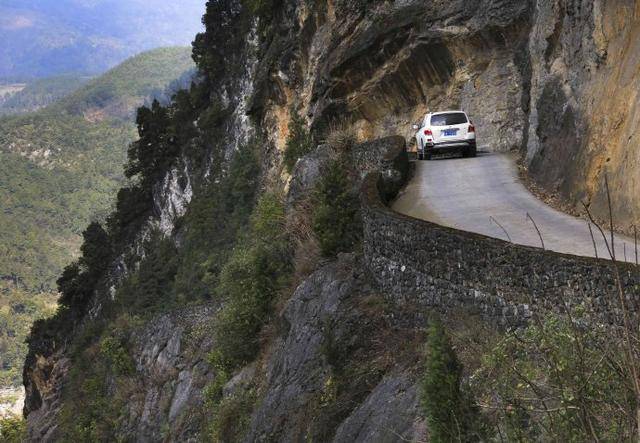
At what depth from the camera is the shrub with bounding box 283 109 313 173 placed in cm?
2881

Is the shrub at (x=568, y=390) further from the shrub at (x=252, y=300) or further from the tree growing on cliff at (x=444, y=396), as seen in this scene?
the shrub at (x=252, y=300)

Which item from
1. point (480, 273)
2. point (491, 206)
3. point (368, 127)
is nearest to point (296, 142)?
point (368, 127)

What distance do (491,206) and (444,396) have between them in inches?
341

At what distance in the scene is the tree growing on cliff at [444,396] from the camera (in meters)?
7.44

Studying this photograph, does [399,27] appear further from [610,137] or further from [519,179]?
[610,137]

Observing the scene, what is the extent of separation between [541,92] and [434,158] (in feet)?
13.3

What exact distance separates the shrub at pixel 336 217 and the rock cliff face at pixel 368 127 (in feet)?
1.53

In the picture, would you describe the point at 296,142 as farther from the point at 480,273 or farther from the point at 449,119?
the point at 480,273

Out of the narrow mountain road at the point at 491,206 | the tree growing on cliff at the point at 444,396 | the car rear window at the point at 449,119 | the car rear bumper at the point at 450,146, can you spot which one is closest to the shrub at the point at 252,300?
the narrow mountain road at the point at 491,206

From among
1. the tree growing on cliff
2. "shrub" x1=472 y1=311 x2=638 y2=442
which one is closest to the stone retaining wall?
"shrub" x1=472 y1=311 x2=638 y2=442

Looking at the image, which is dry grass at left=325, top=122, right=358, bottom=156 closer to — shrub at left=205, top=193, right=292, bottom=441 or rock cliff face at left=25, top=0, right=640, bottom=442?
rock cliff face at left=25, top=0, right=640, bottom=442

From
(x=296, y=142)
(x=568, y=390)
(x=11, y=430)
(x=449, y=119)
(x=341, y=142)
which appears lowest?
(x=11, y=430)

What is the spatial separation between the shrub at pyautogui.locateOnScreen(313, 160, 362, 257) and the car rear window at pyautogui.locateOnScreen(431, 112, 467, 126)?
7.15 metres

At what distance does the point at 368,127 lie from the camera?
28922 mm
